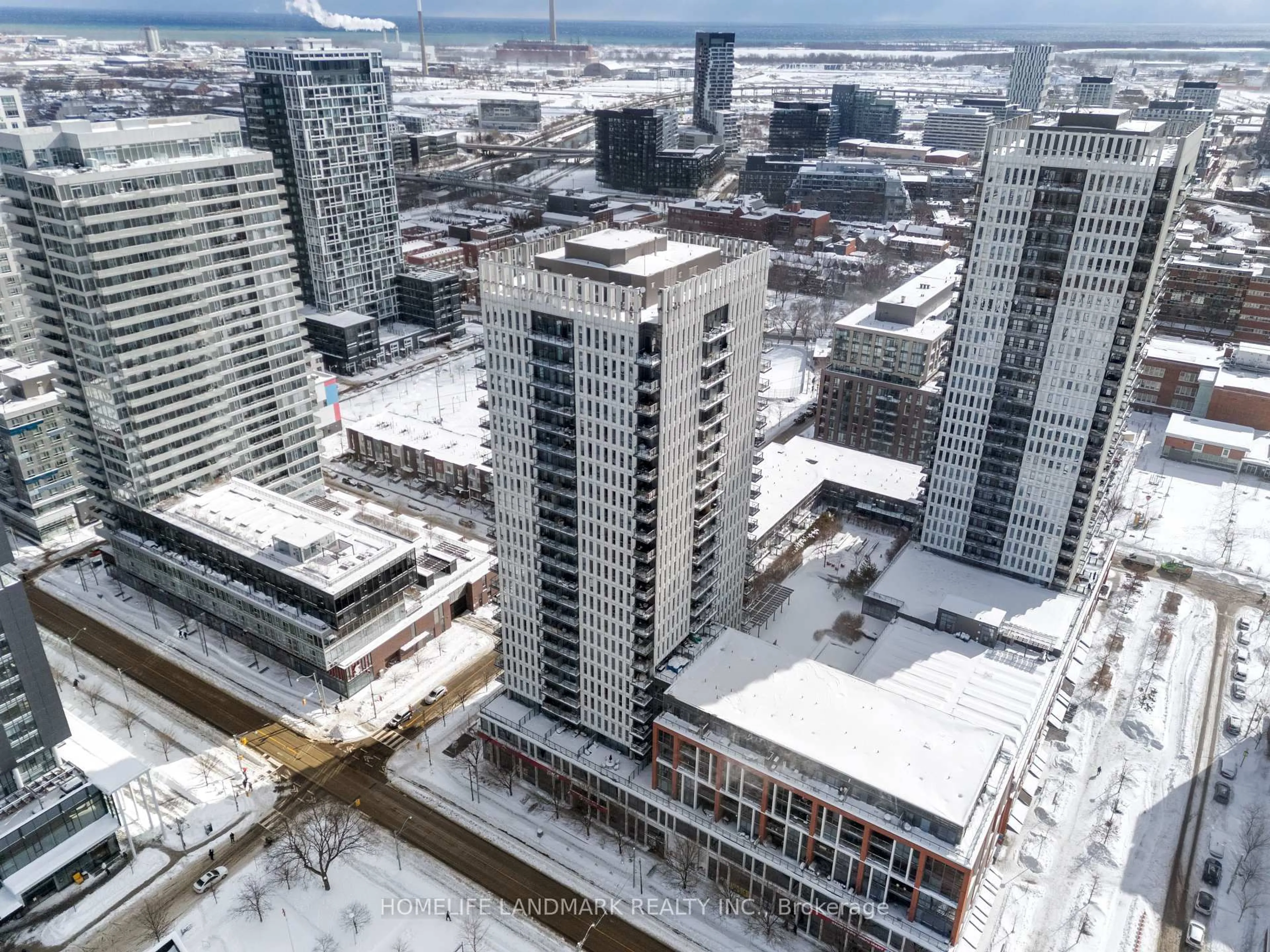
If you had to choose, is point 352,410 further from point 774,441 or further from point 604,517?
point 604,517

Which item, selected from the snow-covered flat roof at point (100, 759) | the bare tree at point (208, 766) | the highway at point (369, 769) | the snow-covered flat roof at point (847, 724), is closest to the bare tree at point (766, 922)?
the highway at point (369, 769)

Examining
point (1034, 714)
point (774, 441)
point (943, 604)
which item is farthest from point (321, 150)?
point (1034, 714)

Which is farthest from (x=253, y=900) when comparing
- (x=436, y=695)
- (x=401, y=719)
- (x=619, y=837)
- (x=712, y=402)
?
(x=712, y=402)

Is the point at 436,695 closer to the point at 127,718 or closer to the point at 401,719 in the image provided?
the point at 401,719

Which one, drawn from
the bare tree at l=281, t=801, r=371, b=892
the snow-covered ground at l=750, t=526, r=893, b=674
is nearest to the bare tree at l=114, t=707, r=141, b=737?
the bare tree at l=281, t=801, r=371, b=892

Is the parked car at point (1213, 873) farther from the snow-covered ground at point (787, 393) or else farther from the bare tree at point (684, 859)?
the snow-covered ground at point (787, 393)

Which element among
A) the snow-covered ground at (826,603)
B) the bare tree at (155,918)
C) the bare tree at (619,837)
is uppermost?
the snow-covered ground at (826,603)

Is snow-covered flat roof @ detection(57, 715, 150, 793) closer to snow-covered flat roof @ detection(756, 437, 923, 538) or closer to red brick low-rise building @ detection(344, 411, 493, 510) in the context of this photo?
red brick low-rise building @ detection(344, 411, 493, 510)
